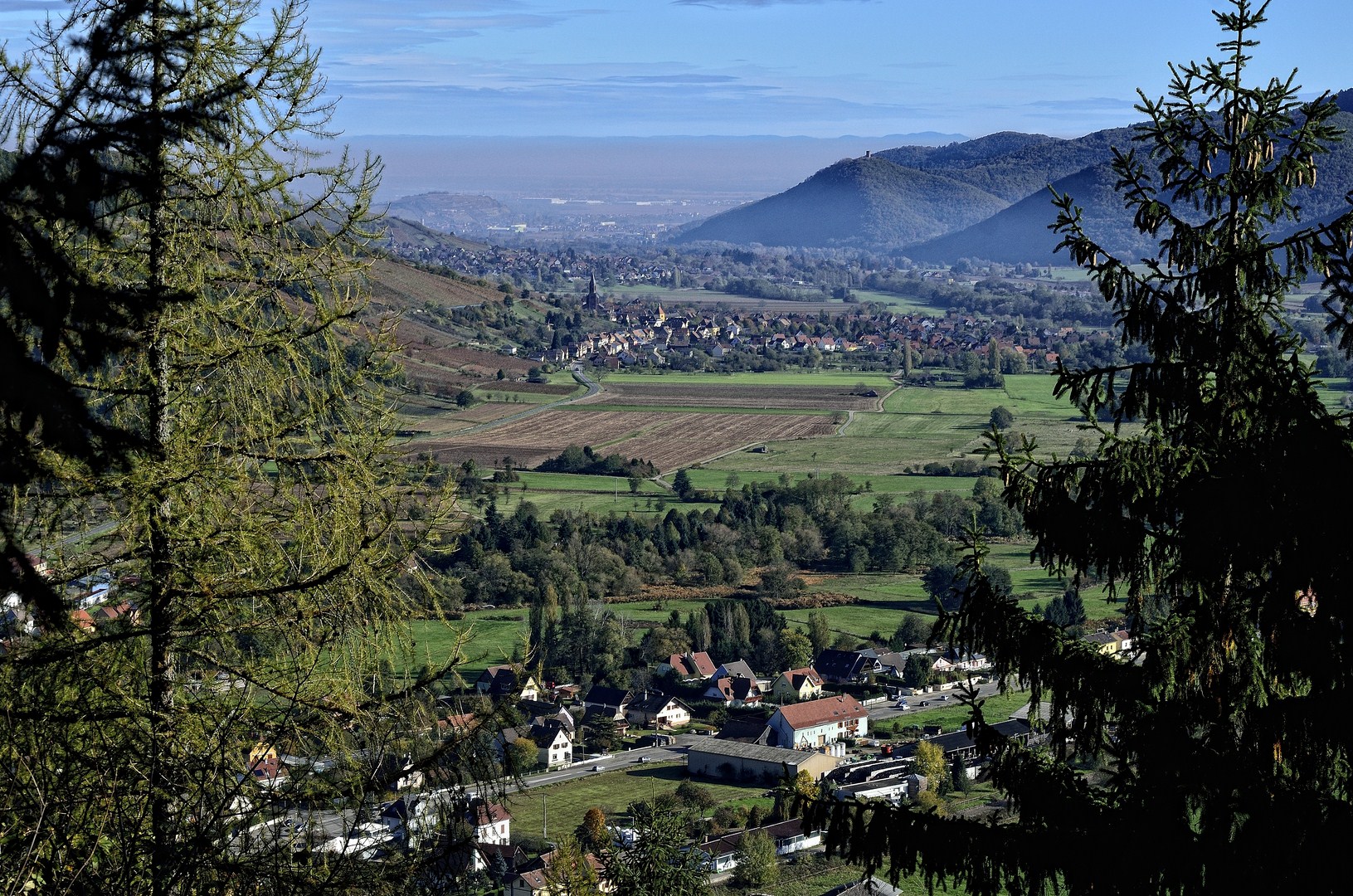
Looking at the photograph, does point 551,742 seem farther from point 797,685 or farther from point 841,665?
point 841,665

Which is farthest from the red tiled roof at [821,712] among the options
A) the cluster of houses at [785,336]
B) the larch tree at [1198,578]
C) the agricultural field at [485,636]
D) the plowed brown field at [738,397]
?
the cluster of houses at [785,336]

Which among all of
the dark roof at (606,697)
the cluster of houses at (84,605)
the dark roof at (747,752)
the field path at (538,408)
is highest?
the cluster of houses at (84,605)

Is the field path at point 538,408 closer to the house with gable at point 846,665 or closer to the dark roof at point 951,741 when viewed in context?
the house with gable at point 846,665

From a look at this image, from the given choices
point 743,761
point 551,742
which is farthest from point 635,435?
point 743,761

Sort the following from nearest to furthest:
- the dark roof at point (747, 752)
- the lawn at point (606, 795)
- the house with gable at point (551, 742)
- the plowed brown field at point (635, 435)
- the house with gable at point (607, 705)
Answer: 1. the lawn at point (606, 795)
2. the dark roof at point (747, 752)
3. the house with gable at point (551, 742)
4. the house with gable at point (607, 705)
5. the plowed brown field at point (635, 435)

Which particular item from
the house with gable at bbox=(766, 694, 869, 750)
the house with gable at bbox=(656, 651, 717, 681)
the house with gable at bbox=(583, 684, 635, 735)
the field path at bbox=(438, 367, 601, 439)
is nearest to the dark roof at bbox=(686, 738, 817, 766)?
the house with gable at bbox=(766, 694, 869, 750)

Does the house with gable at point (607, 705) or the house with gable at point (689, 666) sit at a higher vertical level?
the house with gable at point (689, 666)

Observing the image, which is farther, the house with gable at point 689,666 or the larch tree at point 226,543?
the house with gable at point 689,666

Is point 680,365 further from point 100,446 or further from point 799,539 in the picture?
point 100,446
